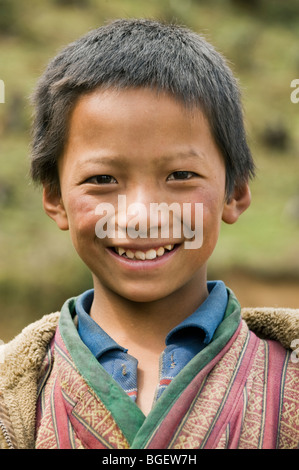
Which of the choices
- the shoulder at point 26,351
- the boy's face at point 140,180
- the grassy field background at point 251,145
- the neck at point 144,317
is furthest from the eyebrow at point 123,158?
the grassy field background at point 251,145

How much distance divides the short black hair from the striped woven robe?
1.19 feet

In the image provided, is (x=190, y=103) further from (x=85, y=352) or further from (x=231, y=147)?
(x=85, y=352)

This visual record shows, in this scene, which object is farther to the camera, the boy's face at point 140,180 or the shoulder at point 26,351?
the shoulder at point 26,351

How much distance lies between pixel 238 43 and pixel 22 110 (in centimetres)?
242

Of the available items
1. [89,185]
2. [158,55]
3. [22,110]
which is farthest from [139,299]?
[22,110]

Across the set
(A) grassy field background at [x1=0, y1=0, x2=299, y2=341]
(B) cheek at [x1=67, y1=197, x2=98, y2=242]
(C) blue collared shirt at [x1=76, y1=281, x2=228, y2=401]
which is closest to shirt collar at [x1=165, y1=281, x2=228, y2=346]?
(C) blue collared shirt at [x1=76, y1=281, x2=228, y2=401]

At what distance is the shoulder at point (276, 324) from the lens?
1360 millimetres

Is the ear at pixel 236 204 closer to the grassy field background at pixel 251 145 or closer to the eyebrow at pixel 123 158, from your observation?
the eyebrow at pixel 123 158

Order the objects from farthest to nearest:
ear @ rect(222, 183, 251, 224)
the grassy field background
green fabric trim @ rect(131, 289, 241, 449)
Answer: the grassy field background
ear @ rect(222, 183, 251, 224)
green fabric trim @ rect(131, 289, 241, 449)

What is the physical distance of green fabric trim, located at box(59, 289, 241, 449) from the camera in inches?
47.1

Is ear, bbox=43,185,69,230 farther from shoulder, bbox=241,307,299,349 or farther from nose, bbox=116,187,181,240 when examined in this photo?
shoulder, bbox=241,307,299,349

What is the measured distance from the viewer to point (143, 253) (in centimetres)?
127

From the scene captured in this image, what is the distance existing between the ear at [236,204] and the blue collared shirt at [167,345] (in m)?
0.18
